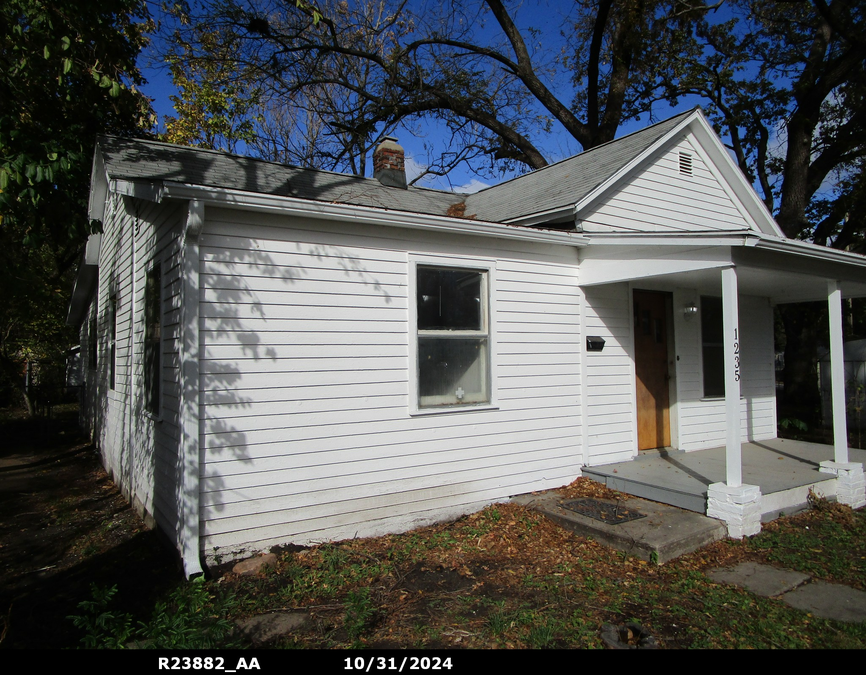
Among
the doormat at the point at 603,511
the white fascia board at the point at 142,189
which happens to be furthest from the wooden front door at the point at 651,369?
the white fascia board at the point at 142,189

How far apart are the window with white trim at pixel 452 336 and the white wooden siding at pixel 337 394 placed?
163 mm

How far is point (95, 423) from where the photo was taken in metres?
10.8

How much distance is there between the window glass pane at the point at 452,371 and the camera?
228 inches

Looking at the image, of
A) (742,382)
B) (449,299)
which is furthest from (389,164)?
(742,382)

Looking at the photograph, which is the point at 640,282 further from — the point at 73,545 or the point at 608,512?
the point at 73,545

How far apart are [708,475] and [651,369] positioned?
5.77 ft

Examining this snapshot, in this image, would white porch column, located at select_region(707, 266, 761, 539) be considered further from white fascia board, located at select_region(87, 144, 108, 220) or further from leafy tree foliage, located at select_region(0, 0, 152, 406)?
white fascia board, located at select_region(87, 144, 108, 220)

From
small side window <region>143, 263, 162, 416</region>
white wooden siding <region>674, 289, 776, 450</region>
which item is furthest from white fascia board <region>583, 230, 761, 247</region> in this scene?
small side window <region>143, 263, 162, 416</region>

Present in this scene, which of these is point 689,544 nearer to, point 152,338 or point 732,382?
point 732,382

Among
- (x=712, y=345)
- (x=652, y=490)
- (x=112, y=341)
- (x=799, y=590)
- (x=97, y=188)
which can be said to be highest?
(x=97, y=188)

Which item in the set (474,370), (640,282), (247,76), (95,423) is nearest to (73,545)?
(474,370)

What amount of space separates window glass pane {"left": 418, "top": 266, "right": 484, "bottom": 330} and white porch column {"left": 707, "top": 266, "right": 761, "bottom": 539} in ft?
8.24

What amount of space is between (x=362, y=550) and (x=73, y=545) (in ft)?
10.6

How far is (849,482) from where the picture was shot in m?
6.49
